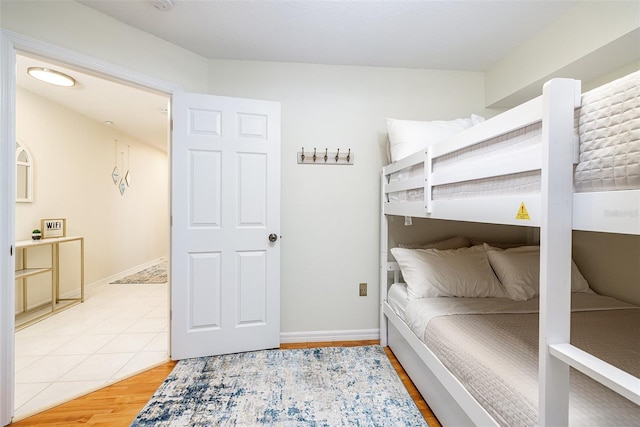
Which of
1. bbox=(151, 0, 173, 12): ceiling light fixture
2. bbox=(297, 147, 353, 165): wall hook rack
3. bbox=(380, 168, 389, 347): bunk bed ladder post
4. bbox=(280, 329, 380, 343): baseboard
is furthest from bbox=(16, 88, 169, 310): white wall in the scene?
bbox=(380, 168, 389, 347): bunk bed ladder post

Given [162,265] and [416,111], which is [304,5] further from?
[162,265]

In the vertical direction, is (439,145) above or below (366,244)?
above

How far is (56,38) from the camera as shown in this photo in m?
1.66

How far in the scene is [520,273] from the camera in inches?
75.7

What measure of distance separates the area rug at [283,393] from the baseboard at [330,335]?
210mm

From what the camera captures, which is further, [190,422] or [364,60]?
[364,60]

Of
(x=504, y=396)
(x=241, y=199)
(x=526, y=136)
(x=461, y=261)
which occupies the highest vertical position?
(x=526, y=136)

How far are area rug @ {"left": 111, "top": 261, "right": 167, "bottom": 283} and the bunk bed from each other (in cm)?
423

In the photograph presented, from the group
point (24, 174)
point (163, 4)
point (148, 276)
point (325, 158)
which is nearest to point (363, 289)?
point (325, 158)

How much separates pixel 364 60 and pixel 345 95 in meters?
0.31

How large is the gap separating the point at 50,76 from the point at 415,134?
3.27 meters

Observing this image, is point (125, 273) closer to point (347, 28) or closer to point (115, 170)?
point (115, 170)

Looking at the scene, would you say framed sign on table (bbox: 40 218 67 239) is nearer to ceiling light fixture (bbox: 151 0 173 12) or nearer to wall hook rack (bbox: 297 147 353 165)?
ceiling light fixture (bbox: 151 0 173 12)

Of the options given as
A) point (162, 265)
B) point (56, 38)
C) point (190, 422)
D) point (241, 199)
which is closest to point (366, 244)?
point (241, 199)
